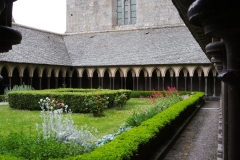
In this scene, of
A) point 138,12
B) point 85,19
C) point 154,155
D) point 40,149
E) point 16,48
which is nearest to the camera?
point 40,149

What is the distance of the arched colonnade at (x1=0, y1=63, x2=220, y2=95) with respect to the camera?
85.8ft

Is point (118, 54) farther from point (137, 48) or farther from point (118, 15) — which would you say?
point (118, 15)

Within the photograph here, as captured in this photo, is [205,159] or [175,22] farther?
[175,22]

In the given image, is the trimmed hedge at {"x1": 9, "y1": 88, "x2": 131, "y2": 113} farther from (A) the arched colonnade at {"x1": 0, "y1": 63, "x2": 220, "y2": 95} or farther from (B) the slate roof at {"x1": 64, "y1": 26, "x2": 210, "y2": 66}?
(B) the slate roof at {"x1": 64, "y1": 26, "x2": 210, "y2": 66}

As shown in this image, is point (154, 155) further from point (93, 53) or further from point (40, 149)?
point (93, 53)

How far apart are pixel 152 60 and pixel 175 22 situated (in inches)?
291

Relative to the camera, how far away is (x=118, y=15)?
35.4 metres

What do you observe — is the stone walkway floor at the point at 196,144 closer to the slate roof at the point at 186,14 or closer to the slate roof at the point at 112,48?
A: the slate roof at the point at 186,14

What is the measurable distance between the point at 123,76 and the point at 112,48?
3.28 metres

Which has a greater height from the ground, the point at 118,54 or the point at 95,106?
the point at 118,54

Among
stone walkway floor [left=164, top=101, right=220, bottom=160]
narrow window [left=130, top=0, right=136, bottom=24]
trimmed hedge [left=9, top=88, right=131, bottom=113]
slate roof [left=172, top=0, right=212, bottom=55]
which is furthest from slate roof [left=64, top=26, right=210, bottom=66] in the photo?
slate roof [left=172, top=0, right=212, bottom=55]

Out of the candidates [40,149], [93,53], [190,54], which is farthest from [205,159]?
[93,53]

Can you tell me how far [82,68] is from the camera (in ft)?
97.9

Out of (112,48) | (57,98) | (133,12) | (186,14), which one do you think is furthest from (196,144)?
(133,12)
